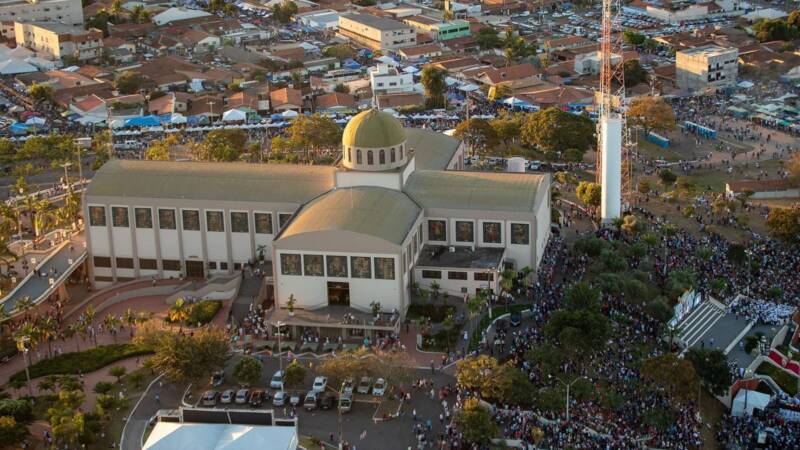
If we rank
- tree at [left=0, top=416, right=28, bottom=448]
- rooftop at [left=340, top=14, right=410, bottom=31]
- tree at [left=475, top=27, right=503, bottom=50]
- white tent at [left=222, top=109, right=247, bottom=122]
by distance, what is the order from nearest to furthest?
tree at [left=0, top=416, right=28, bottom=448]
white tent at [left=222, top=109, right=247, bottom=122]
tree at [left=475, top=27, right=503, bottom=50]
rooftop at [left=340, top=14, right=410, bottom=31]

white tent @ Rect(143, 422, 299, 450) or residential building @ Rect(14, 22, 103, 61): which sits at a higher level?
residential building @ Rect(14, 22, 103, 61)

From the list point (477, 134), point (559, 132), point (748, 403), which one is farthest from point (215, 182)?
point (748, 403)

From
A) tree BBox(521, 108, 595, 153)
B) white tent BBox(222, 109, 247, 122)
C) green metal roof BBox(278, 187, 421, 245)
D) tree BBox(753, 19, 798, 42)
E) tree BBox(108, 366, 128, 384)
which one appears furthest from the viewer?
tree BBox(753, 19, 798, 42)

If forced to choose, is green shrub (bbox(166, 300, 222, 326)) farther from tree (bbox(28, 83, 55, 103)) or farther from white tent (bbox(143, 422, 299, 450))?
tree (bbox(28, 83, 55, 103))

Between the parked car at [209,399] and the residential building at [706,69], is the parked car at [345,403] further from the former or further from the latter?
the residential building at [706,69]

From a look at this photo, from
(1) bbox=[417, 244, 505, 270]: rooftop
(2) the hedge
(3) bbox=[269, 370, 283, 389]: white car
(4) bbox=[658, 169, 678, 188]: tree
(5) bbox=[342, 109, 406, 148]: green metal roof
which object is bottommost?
(4) bbox=[658, 169, 678, 188]: tree

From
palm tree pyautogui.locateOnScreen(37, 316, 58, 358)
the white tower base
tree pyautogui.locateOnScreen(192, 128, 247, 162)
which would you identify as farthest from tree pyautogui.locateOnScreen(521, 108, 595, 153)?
palm tree pyautogui.locateOnScreen(37, 316, 58, 358)
